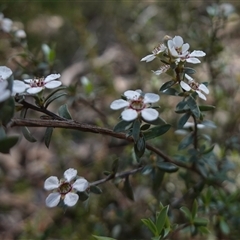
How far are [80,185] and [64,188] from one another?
4 centimetres

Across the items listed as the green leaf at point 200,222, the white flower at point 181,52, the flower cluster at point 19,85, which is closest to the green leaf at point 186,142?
the green leaf at point 200,222

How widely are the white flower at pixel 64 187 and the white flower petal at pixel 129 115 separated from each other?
21cm

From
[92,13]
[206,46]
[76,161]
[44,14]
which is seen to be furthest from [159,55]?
[92,13]

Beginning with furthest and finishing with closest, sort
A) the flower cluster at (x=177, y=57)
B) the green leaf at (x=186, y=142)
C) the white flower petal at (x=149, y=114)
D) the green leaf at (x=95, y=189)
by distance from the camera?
the green leaf at (x=186, y=142) < the green leaf at (x=95, y=189) < the flower cluster at (x=177, y=57) < the white flower petal at (x=149, y=114)

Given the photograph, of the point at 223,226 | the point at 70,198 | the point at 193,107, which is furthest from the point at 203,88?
the point at 223,226

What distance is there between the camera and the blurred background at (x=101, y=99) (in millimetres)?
1536

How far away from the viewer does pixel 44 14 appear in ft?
8.73

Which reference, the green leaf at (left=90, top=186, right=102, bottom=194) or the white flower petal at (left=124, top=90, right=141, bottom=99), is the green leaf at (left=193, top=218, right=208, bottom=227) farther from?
the white flower petal at (left=124, top=90, right=141, bottom=99)

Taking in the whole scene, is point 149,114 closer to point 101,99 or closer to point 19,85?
point 19,85

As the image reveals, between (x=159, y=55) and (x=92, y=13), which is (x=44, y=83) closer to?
(x=159, y=55)

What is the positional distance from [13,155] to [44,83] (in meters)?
1.51

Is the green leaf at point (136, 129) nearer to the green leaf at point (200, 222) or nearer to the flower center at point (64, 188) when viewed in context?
the flower center at point (64, 188)

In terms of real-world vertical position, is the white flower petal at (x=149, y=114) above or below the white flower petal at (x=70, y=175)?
above

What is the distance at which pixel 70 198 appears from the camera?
0.87m
